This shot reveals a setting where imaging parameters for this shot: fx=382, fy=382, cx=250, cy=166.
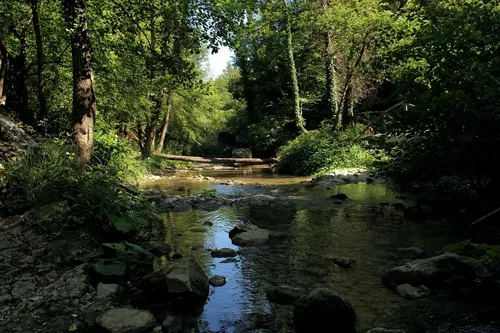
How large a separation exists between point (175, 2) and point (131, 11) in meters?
1.47

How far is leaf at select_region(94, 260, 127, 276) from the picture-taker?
469 centimetres

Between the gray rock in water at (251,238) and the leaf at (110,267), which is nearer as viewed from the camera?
the leaf at (110,267)

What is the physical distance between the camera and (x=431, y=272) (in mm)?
4633

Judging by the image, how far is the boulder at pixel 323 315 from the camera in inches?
144

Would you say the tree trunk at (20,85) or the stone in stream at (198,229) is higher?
the tree trunk at (20,85)

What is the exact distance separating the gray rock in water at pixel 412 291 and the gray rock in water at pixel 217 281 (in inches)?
84.0

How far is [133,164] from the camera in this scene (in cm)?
1739

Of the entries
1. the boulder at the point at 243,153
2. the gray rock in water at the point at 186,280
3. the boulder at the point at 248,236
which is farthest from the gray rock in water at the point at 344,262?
the boulder at the point at 243,153

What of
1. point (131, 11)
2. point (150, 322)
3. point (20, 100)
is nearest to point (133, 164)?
point (20, 100)

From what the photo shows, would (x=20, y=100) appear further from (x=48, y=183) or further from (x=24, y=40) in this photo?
(x=48, y=183)

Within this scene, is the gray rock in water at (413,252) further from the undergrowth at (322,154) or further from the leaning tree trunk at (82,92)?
the undergrowth at (322,154)

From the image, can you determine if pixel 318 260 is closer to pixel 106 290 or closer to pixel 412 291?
pixel 412 291

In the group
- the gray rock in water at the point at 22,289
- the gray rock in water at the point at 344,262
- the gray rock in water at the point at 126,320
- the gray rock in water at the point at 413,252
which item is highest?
the gray rock in water at the point at 413,252

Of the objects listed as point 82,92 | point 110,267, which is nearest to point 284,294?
point 110,267
